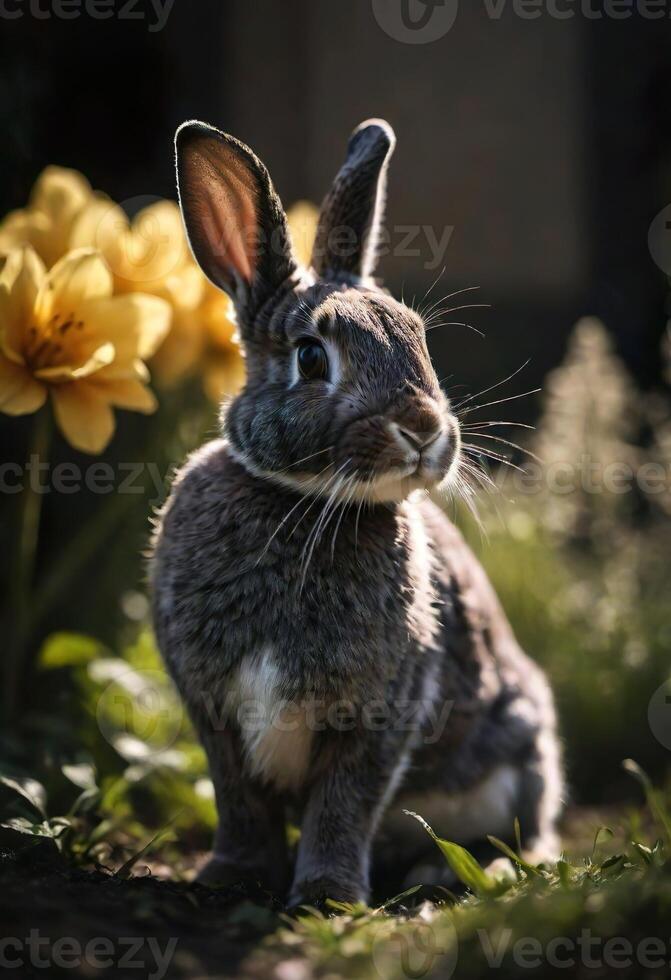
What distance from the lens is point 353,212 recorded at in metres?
2.94

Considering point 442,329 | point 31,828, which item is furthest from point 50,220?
point 442,329

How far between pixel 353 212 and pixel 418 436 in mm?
882

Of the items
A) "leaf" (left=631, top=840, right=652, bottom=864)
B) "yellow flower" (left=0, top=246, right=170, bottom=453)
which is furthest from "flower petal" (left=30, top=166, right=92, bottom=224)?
"leaf" (left=631, top=840, right=652, bottom=864)

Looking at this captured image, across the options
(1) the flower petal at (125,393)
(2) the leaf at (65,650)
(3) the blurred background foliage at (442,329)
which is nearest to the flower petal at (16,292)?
(1) the flower petal at (125,393)

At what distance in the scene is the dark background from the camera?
655 centimetres

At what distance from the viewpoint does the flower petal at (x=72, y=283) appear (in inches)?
116

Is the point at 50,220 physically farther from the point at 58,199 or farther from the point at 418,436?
the point at 418,436

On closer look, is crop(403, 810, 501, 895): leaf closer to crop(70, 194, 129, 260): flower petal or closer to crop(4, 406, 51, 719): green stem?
crop(4, 406, 51, 719): green stem

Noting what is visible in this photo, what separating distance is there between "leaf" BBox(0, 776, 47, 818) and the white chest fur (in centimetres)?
60

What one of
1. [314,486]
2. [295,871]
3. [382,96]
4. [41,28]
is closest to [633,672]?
[295,871]

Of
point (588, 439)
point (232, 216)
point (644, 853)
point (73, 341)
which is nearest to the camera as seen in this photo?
point (644, 853)

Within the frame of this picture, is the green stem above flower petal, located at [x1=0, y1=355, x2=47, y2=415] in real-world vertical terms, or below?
below

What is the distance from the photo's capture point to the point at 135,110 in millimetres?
5602

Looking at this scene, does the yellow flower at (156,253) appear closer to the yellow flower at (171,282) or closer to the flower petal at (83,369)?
the yellow flower at (171,282)
